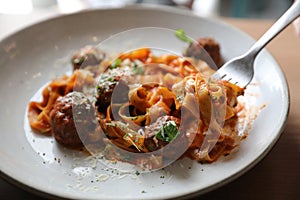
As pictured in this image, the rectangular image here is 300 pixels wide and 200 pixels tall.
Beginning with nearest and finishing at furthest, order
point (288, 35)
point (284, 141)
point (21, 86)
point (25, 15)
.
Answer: point (284, 141) < point (21, 86) < point (288, 35) < point (25, 15)

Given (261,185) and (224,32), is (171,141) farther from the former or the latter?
(224,32)

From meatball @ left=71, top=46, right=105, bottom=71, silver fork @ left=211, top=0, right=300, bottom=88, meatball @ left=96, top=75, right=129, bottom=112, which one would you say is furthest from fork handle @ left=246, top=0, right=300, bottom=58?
meatball @ left=71, top=46, right=105, bottom=71

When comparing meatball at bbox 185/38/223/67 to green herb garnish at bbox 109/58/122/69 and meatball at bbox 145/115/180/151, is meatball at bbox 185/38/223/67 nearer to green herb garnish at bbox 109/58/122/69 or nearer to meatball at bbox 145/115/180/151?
green herb garnish at bbox 109/58/122/69

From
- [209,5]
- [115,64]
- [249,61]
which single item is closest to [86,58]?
[115,64]

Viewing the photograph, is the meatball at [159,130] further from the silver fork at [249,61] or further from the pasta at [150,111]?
the silver fork at [249,61]

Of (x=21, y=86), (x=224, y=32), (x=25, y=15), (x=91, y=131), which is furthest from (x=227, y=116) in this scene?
(x=25, y=15)

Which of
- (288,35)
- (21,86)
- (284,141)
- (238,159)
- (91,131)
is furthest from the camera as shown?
(288,35)
